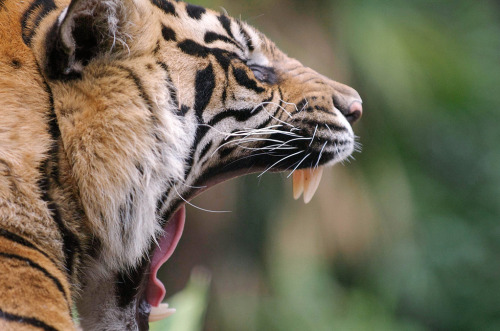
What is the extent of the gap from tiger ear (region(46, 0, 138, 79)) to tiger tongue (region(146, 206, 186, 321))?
59 cm

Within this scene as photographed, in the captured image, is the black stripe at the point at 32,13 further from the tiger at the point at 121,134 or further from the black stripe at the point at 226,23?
the black stripe at the point at 226,23

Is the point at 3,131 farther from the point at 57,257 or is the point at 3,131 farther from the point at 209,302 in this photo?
the point at 209,302

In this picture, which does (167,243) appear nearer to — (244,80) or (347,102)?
(244,80)

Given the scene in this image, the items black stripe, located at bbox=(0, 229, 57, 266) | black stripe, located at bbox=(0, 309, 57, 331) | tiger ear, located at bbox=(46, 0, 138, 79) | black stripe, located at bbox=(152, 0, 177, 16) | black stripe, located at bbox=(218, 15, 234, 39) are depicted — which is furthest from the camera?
black stripe, located at bbox=(218, 15, 234, 39)

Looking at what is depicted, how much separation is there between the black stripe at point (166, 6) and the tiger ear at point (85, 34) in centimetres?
14

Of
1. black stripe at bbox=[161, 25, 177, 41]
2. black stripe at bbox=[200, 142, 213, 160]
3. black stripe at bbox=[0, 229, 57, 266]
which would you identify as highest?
black stripe at bbox=[161, 25, 177, 41]

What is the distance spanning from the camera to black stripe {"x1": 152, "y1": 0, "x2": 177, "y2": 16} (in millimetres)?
1729

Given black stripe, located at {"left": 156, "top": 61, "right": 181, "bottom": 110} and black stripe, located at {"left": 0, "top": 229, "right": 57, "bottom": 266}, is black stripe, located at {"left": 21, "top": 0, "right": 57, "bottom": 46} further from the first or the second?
black stripe, located at {"left": 0, "top": 229, "right": 57, "bottom": 266}

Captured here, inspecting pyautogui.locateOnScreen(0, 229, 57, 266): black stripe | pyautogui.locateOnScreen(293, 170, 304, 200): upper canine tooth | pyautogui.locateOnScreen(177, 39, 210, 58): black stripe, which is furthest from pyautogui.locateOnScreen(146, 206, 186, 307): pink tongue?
pyautogui.locateOnScreen(0, 229, 57, 266): black stripe

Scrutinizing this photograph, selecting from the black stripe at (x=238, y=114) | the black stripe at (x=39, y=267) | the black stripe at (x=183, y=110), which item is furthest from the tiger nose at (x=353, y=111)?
the black stripe at (x=39, y=267)

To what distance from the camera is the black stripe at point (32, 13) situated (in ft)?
4.94

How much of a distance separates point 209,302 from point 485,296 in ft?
7.93

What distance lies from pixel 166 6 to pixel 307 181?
0.67 meters

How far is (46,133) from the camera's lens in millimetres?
1431
